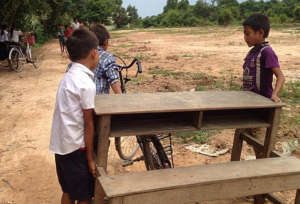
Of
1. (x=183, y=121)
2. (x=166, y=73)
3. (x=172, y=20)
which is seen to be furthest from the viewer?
(x=172, y=20)

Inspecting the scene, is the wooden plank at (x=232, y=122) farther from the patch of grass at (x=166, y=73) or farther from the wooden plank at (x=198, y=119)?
the patch of grass at (x=166, y=73)

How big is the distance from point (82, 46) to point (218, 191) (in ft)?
4.81

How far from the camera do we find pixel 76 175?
2.27m

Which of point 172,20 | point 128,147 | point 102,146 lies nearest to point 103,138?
point 102,146

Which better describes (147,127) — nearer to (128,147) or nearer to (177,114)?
(177,114)

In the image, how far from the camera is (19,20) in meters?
11.7

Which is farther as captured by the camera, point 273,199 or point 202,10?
point 202,10

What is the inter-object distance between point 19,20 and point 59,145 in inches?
435

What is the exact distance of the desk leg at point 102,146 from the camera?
2232mm

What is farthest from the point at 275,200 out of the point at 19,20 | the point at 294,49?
the point at 294,49

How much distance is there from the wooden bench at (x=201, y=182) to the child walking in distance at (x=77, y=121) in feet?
0.64

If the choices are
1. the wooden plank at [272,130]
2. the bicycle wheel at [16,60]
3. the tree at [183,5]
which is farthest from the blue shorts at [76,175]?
the tree at [183,5]

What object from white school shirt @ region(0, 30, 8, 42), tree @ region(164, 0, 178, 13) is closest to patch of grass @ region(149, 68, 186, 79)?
white school shirt @ region(0, 30, 8, 42)

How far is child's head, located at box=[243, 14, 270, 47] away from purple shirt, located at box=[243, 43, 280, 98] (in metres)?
0.08
